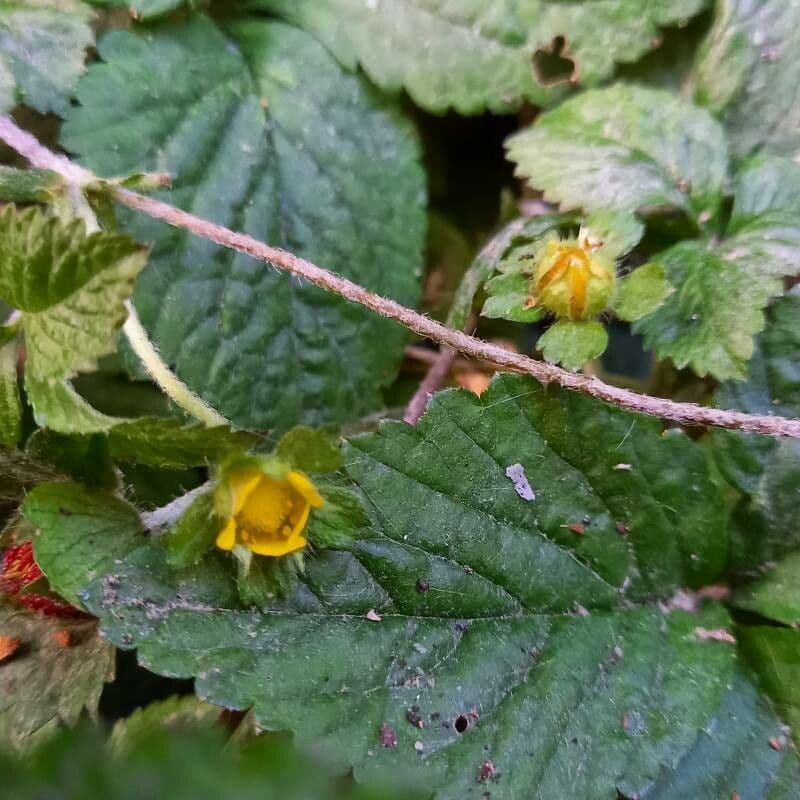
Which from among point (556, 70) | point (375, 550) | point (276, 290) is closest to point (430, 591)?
point (375, 550)

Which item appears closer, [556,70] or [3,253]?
[3,253]

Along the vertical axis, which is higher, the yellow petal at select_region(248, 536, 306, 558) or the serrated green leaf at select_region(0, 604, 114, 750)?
the yellow petal at select_region(248, 536, 306, 558)

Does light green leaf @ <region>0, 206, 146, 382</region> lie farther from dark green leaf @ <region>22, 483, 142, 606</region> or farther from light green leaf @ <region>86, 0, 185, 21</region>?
light green leaf @ <region>86, 0, 185, 21</region>

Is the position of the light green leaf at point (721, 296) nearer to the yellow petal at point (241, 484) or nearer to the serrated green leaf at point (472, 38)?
the serrated green leaf at point (472, 38)

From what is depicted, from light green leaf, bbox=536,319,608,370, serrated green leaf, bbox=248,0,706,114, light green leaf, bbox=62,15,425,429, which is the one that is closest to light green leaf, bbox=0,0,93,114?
light green leaf, bbox=62,15,425,429

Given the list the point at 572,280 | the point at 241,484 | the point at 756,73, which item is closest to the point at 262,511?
the point at 241,484

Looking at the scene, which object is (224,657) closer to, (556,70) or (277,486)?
(277,486)

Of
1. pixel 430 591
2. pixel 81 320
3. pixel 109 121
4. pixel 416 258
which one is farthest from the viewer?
pixel 416 258

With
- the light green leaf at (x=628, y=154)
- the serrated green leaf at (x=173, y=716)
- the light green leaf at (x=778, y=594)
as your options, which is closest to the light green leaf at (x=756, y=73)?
the light green leaf at (x=628, y=154)
